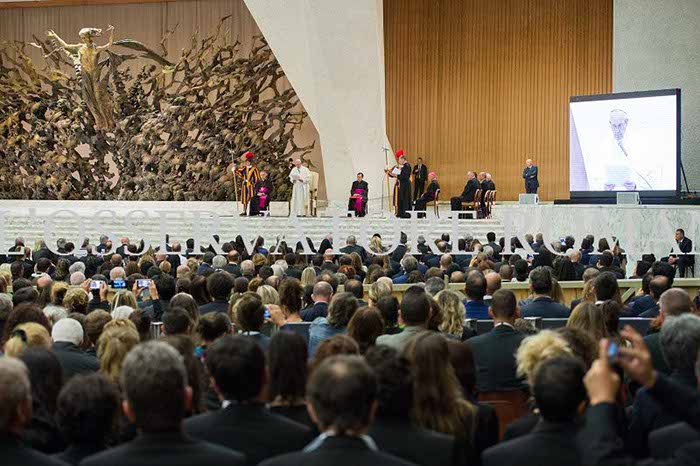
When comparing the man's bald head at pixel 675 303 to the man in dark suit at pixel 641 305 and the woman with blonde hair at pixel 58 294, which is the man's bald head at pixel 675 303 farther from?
the woman with blonde hair at pixel 58 294

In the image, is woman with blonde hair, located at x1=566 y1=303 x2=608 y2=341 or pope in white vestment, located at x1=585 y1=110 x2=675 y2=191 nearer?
woman with blonde hair, located at x1=566 y1=303 x2=608 y2=341

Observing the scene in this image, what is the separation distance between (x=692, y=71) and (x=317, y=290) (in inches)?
698

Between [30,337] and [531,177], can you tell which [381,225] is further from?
[30,337]

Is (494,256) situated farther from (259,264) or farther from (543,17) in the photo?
(543,17)

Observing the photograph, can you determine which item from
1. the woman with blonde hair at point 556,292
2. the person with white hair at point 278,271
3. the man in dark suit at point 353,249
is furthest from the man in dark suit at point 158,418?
the man in dark suit at point 353,249

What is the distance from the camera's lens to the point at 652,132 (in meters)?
19.9

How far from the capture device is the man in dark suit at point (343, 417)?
8.23ft

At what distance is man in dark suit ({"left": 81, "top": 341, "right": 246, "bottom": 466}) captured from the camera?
8.48 feet

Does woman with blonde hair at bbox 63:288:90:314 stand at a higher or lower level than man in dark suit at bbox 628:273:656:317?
higher

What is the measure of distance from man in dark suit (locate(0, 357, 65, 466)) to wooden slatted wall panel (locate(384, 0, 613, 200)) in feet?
75.1

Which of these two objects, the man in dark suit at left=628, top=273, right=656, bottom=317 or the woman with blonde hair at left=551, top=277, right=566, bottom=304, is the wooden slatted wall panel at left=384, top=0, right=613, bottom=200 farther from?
the woman with blonde hair at left=551, top=277, right=566, bottom=304

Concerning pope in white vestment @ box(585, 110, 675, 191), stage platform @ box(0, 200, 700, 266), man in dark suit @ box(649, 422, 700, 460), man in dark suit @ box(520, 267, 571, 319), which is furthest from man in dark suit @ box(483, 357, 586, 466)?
pope in white vestment @ box(585, 110, 675, 191)

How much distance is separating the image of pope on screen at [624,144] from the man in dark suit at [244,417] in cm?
1750

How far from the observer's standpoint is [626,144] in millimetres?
20141
